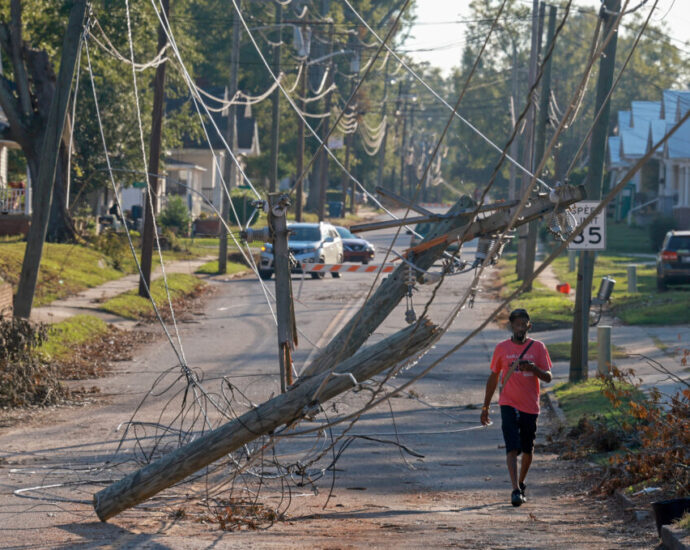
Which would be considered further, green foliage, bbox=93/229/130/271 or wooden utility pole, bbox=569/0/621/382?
green foliage, bbox=93/229/130/271

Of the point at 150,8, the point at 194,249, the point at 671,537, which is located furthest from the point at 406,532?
the point at 194,249

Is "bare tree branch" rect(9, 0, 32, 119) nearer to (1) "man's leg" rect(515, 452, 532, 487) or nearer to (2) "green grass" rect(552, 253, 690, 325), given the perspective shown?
(2) "green grass" rect(552, 253, 690, 325)

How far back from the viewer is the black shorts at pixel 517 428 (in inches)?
359

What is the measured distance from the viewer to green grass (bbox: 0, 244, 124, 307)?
963 inches

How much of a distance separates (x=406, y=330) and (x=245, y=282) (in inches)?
1023

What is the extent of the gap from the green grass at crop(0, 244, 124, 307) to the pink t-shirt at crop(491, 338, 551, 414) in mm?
15047

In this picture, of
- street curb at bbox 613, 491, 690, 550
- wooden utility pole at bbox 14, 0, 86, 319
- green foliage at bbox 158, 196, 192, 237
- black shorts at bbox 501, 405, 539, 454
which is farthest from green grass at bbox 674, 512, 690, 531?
green foliage at bbox 158, 196, 192, 237

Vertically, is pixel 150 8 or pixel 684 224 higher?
pixel 150 8

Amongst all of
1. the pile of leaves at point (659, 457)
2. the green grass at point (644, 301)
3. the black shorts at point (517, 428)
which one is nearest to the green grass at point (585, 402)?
the pile of leaves at point (659, 457)

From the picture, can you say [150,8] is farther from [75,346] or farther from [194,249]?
[75,346]

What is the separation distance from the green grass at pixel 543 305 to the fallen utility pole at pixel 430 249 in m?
15.2

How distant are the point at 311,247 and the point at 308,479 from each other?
78.4ft

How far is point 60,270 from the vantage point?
27.4m

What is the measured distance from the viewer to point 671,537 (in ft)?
22.9
